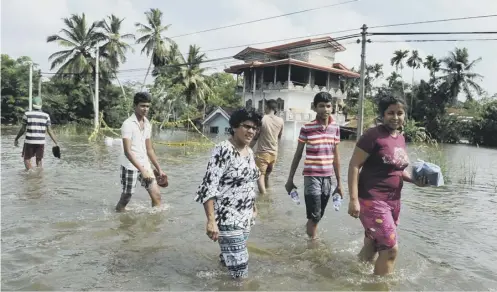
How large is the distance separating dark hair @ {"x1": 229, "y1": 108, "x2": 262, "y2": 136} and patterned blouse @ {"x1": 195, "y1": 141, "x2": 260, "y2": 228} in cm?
17

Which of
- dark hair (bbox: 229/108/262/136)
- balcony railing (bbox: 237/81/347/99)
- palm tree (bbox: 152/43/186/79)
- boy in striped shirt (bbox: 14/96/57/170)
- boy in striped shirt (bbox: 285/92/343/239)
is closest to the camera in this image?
dark hair (bbox: 229/108/262/136)

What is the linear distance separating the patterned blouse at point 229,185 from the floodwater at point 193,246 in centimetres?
72

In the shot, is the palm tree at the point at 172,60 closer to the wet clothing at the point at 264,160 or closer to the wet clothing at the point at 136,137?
the wet clothing at the point at 264,160

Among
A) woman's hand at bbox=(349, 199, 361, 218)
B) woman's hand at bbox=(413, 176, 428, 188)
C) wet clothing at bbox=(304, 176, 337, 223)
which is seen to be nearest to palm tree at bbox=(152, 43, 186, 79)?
wet clothing at bbox=(304, 176, 337, 223)

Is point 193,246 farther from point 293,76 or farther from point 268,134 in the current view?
point 293,76

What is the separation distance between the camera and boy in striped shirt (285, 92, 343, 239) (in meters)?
4.88

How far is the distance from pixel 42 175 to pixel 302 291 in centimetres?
747

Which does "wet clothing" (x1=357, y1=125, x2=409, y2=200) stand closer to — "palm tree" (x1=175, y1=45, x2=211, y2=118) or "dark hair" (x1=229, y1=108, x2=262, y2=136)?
"dark hair" (x1=229, y1=108, x2=262, y2=136)

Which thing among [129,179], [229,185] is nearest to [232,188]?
[229,185]

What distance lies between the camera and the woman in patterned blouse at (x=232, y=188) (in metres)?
3.24

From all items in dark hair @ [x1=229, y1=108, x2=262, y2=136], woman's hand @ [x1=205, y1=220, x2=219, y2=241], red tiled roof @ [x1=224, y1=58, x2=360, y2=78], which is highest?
red tiled roof @ [x1=224, y1=58, x2=360, y2=78]

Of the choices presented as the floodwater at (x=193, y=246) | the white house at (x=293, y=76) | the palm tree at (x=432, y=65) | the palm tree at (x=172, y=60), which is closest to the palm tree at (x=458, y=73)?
the palm tree at (x=432, y=65)

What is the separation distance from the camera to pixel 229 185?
3.33 meters

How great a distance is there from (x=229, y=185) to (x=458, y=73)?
5277 cm
